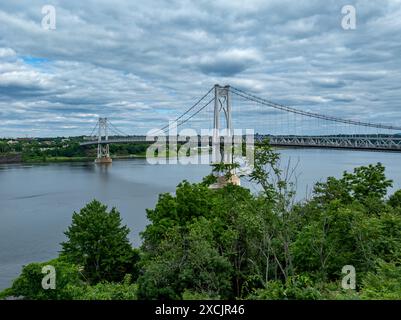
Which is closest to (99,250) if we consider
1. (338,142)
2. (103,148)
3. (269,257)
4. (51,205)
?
(269,257)

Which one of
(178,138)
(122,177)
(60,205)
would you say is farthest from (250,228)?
(122,177)

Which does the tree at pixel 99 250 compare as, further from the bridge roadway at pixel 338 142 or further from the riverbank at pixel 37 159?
the riverbank at pixel 37 159

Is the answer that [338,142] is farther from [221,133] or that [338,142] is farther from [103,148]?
[103,148]

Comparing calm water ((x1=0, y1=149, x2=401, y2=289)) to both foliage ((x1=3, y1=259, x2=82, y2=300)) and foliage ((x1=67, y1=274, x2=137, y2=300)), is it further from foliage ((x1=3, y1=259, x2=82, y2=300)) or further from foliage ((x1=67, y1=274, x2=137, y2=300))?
foliage ((x1=67, y1=274, x2=137, y2=300))

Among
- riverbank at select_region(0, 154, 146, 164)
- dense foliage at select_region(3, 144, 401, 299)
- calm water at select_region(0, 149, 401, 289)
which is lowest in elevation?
calm water at select_region(0, 149, 401, 289)

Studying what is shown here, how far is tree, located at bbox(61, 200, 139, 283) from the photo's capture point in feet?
48.7

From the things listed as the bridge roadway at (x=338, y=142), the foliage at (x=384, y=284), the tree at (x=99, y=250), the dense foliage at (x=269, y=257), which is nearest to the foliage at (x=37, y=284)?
the dense foliage at (x=269, y=257)

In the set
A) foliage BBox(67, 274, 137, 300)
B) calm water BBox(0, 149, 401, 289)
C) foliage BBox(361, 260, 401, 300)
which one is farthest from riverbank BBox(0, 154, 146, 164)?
foliage BBox(361, 260, 401, 300)

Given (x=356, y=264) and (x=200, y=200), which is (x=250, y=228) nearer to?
(x=356, y=264)

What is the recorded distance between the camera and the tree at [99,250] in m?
14.8

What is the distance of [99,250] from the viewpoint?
1499cm
